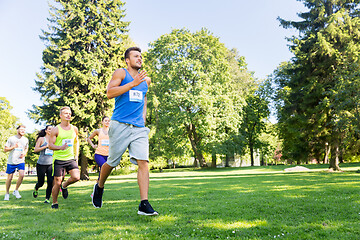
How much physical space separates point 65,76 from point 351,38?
72.6 ft

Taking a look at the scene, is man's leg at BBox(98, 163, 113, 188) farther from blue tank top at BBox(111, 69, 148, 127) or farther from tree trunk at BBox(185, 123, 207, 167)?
tree trunk at BBox(185, 123, 207, 167)

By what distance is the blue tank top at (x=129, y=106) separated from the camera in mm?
4371

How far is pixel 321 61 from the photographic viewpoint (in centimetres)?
1894

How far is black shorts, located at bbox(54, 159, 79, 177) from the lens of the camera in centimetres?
623

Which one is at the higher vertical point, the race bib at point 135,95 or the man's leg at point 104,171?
the race bib at point 135,95

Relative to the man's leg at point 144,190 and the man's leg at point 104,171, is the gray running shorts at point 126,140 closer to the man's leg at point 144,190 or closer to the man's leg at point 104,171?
the man's leg at point 144,190

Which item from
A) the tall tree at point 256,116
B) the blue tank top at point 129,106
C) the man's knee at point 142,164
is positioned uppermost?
the tall tree at point 256,116

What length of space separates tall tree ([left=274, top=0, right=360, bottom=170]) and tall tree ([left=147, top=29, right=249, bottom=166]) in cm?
1051

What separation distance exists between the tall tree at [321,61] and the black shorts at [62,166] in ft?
52.5

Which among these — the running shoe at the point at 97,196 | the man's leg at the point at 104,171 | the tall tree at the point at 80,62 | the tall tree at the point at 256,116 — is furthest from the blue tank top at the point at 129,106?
the tall tree at the point at 256,116

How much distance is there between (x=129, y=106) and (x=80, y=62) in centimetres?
1999

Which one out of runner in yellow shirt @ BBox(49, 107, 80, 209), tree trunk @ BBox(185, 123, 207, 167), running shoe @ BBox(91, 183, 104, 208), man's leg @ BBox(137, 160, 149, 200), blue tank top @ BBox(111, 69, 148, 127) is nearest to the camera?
man's leg @ BBox(137, 160, 149, 200)

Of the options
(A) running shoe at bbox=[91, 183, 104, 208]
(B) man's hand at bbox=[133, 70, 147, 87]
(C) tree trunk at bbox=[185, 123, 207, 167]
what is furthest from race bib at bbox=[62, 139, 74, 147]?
(C) tree trunk at bbox=[185, 123, 207, 167]

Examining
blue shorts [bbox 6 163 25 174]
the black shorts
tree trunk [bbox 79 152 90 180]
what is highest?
the black shorts
